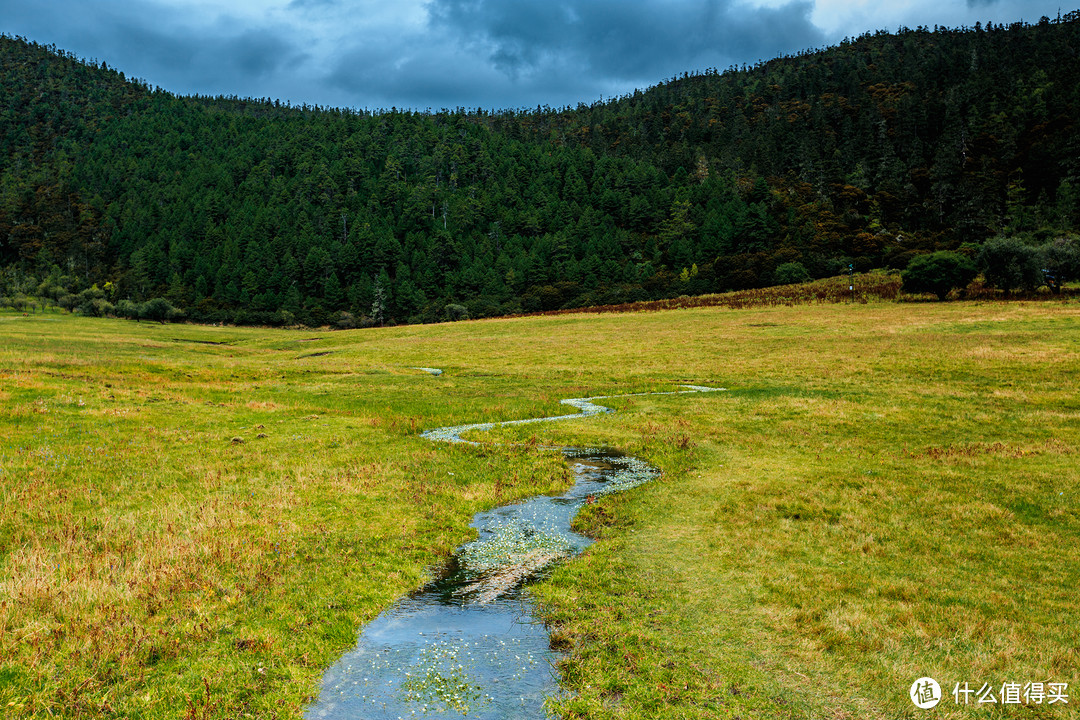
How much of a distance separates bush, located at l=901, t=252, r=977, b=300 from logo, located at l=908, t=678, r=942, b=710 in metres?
96.1

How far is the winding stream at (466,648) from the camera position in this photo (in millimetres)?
8883

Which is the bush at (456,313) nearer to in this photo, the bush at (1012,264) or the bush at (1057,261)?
the bush at (1012,264)

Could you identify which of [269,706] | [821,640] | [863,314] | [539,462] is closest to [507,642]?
[269,706]

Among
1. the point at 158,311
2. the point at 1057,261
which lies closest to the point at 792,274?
the point at 1057,261

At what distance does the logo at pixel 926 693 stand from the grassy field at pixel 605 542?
141 mm

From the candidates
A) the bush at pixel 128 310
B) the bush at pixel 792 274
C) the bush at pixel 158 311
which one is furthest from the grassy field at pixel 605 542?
the bush at pixel 128 310

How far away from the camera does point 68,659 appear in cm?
908

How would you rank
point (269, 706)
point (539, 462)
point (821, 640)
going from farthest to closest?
point (539, 462)
point (821, 640)
point (269, 706)

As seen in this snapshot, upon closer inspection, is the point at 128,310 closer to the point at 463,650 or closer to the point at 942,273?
the point at 463,650

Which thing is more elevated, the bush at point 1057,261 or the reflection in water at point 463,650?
the bush at point 1057,261

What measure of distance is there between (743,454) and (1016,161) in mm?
202947

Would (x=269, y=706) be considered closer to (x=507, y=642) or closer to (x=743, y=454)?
(x=507, y=642)

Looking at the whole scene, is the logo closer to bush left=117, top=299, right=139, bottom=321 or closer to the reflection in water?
the reflection in water

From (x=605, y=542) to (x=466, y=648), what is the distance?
598 cm
